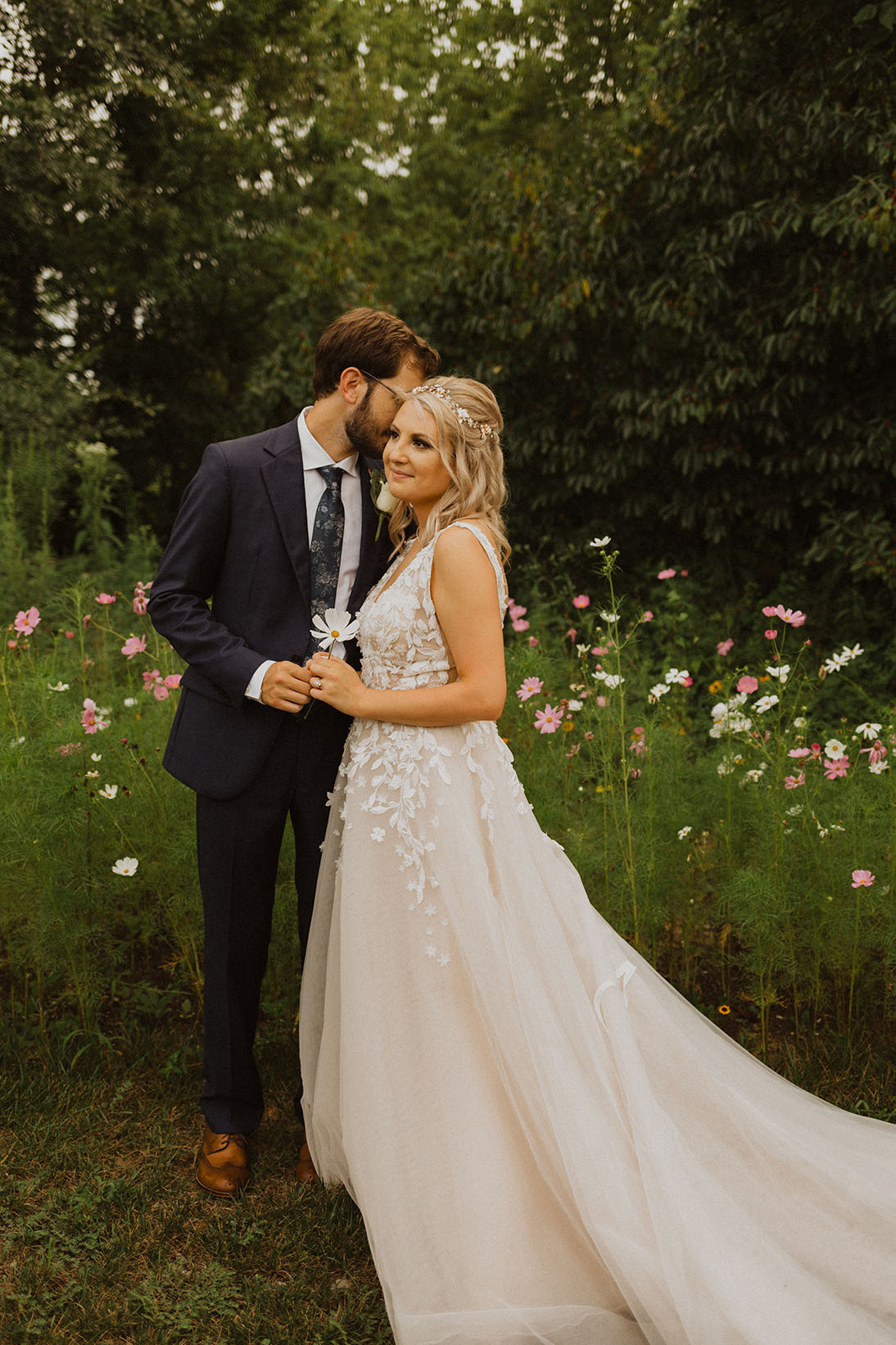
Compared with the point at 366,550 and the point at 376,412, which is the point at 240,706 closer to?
the point at 366,550

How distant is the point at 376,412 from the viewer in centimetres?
251

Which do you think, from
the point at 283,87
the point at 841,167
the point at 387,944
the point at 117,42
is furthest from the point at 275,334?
the point at 387,944

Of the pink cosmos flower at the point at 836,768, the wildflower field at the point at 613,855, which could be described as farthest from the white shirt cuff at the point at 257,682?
the pink cosmos flower at the point at 836,768

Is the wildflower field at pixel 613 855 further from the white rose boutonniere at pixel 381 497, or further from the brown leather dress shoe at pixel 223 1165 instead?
the white rose boutonniere at pixel 381 497

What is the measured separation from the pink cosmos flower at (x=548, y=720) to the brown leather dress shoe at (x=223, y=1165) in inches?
58.1

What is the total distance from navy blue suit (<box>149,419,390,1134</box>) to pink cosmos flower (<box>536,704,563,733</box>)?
2.66 ft

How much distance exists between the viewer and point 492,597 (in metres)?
2.24

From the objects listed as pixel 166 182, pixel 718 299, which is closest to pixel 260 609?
pixel 718 299

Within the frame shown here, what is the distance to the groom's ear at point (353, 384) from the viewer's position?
2502mm

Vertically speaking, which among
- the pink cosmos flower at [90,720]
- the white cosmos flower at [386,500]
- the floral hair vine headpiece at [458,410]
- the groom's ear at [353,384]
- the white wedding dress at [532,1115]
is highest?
the groom's ear at [353,384]

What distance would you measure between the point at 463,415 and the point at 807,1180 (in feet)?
6.07

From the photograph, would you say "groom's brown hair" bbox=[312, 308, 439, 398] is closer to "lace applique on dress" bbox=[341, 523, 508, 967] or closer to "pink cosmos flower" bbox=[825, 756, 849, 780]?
"lace applique on dress" bbox=[341, 523, 508, 967]

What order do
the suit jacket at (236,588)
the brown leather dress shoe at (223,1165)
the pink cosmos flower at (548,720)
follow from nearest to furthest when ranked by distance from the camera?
1. the suit jacket at (236,588)
2. the brown leather dress shoe at (223,1165)
3. the pink cosmos flower at (548,720)

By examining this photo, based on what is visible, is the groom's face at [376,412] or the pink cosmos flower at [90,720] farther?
the pink cosmos flower at [90,720]
